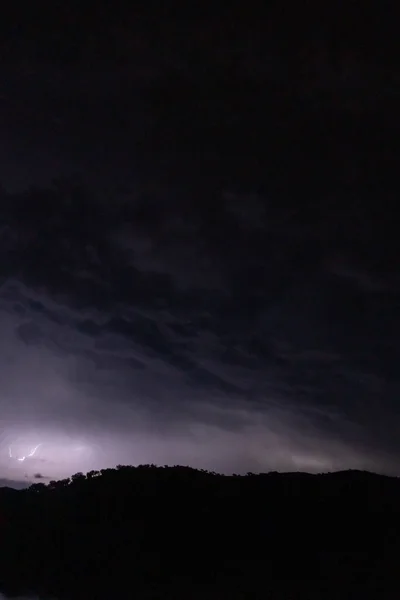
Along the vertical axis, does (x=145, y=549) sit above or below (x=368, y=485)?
below

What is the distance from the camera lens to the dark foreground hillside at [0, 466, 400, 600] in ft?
81.1

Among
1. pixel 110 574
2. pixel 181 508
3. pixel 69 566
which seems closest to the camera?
pixel 110 574

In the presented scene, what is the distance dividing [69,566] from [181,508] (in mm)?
6848

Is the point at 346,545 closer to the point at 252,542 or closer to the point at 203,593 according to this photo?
the point at 252,542

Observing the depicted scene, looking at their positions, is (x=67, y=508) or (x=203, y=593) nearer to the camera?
(x=203, y=593)

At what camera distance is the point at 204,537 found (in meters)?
29.8

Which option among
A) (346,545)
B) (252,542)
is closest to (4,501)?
(252,542)

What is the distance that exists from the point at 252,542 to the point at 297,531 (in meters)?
2.51

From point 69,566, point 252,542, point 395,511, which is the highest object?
point 395,511

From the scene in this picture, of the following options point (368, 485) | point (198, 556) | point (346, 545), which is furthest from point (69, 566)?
point (368, 485)

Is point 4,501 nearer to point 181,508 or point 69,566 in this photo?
point 69,566

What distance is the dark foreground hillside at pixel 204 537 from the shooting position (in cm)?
2472

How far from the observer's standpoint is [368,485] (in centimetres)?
3297

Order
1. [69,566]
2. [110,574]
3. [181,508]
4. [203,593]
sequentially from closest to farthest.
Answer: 1. [203,593]
2. [110,574]
3. [69,566]
4. [181,508]
